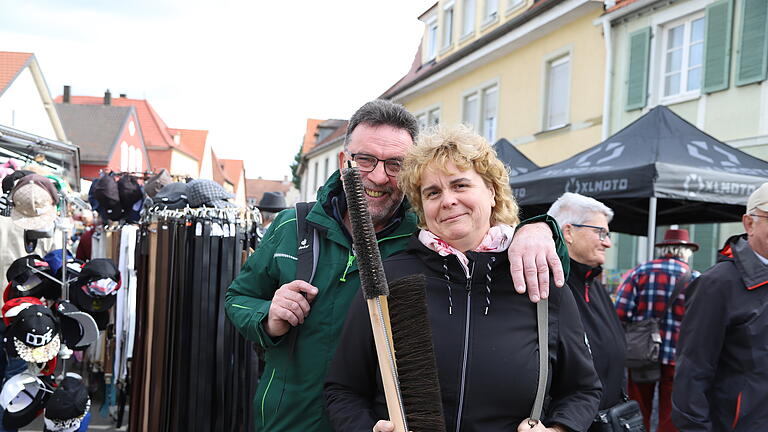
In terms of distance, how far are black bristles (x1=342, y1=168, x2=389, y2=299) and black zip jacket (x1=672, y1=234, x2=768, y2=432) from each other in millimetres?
2087

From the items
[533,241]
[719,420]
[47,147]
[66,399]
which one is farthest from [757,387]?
[47,147]

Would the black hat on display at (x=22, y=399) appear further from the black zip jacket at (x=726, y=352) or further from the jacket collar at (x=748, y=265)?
the jacket collar at (x=748, y=265)

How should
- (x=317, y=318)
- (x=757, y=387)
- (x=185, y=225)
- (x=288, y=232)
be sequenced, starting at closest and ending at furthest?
(x=317, y=318)
(x=288, y=232)
(x=757, y=387)
(x=185, y=225)

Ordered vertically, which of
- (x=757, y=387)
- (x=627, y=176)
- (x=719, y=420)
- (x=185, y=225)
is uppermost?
(x=627, y=176)

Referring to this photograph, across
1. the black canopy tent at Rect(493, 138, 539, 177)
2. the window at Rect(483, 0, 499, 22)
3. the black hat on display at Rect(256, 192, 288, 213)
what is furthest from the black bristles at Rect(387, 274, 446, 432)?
the window at Rect(483, 0, 499, 22)

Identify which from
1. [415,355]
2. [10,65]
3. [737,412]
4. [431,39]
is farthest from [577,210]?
[10,65]

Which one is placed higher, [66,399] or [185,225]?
[185,225]

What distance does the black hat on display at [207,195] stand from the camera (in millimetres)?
4016

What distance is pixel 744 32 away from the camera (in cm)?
873

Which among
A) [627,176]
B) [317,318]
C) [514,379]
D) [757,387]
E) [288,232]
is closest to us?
[514,379]

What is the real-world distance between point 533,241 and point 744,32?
869cm

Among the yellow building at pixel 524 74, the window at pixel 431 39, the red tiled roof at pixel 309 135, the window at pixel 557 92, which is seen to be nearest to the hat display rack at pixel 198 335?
the yellow building at pixel 524 74

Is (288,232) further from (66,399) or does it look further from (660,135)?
(660,135)

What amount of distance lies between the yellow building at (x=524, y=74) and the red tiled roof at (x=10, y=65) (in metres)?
17.6
